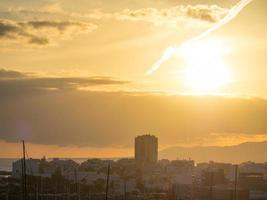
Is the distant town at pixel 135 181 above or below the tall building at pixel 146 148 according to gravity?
below

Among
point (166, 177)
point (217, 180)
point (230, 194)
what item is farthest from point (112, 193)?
point (166, 177)

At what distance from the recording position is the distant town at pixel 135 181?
76.6 metres

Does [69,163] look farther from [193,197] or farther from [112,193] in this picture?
[193,197]

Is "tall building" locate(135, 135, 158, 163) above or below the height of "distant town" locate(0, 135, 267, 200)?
above

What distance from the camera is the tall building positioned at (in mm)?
171000

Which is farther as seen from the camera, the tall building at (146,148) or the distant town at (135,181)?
the tall building at (146,148)

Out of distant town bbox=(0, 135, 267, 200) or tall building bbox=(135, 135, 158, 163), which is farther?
tall building bbox=(135, 135, 158, 163)

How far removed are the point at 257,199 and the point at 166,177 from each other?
168ft

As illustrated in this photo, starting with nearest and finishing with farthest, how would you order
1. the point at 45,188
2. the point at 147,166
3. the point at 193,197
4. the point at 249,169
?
the point at 193,197
the point at 45,188
the point at 249,169
the point at 147,166

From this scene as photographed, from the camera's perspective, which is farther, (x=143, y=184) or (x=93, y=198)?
(x=143, y=184)

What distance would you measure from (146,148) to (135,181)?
61.1 metres

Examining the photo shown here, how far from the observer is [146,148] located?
171500mm

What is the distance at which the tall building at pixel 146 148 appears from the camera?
561ft

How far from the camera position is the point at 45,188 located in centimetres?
8600
